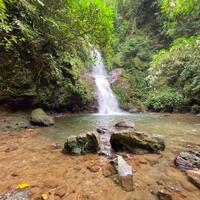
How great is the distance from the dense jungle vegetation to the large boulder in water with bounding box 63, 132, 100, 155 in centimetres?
260

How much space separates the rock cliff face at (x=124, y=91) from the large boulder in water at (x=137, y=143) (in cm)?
859

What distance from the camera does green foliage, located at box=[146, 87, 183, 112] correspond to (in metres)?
11.1

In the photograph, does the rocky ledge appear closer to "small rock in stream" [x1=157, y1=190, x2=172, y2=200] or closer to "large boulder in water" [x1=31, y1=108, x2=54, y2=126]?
"small rock in stream" [x1=157, y1=190, x2=172, y2=200]

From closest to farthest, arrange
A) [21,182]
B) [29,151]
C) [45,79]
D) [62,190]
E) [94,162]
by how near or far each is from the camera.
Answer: [62,190]
[21,182]
[94,162]
[29,151]
[45,79]

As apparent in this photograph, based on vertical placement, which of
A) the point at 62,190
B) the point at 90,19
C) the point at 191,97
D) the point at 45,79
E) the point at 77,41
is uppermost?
the point at 90,19

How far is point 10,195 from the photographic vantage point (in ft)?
6.25

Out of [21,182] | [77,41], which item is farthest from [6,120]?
[21,182]

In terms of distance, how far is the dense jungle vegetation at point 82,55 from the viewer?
5.03 m

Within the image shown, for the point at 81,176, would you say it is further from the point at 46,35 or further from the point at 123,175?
the point at 46,35

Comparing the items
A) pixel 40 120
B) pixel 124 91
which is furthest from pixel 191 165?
pixel 124 91

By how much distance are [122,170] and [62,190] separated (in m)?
0.87

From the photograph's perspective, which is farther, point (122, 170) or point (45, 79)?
point (45, 79)

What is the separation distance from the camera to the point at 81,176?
8.01 feet

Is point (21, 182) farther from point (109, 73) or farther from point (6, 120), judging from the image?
point (109, 73)
